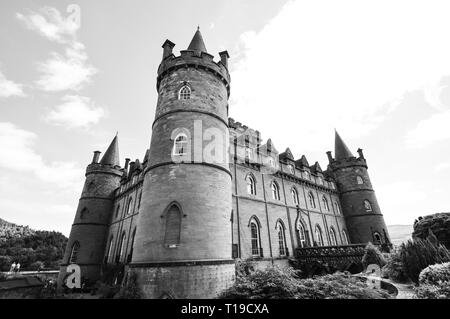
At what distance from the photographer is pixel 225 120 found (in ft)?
45.5

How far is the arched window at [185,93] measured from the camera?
1282 cm

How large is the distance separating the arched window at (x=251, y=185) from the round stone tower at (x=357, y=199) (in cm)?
1636

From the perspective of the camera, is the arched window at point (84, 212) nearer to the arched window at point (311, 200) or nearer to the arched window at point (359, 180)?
the arched window at point (311, 200)

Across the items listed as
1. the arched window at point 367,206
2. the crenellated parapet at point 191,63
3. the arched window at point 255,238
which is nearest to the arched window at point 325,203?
the arched window at point 367,206

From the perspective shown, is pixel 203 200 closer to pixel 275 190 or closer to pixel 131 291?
pixel 131 291

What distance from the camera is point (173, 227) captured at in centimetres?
998

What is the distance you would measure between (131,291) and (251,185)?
12.1m

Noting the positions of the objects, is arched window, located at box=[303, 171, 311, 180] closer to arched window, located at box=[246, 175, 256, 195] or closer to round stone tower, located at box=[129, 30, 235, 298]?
Result: arched window, located at box=[246, 175, 256, 195]

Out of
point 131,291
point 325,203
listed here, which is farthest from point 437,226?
point 131,291

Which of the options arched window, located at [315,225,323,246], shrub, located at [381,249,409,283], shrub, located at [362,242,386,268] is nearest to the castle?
arched window, located at [315,225,323,246]

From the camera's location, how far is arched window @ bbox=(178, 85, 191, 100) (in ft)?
42.1

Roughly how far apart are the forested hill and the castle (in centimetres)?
3739

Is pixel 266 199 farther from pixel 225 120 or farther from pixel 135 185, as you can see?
pixel 135 185

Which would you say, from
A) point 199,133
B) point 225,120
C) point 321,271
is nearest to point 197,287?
point 199,133
